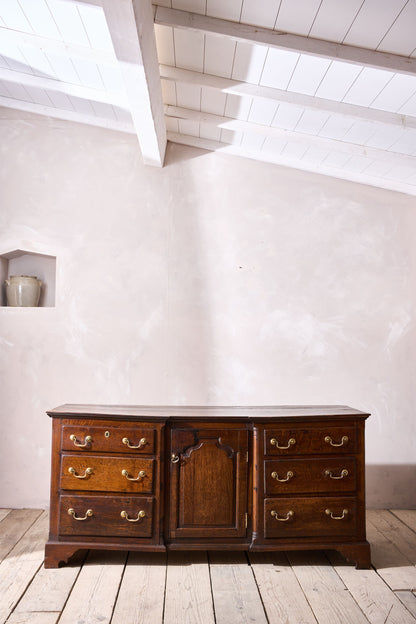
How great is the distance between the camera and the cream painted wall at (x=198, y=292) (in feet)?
13.5

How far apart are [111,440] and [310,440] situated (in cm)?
110

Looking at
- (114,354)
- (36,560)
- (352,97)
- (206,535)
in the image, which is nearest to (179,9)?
(352,97)

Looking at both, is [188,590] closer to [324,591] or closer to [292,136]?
[324,591]

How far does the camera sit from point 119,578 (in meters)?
2.78

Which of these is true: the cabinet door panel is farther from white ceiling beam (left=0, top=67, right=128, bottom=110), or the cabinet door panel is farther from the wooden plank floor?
white ceiling beam (left=0, top=67, right=128, bottom=110)

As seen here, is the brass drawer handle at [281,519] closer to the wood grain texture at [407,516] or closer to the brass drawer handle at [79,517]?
the brass drawer handle at [79,517]

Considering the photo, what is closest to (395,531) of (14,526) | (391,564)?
(391,564)

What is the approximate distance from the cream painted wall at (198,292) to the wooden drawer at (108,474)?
3.72 ft

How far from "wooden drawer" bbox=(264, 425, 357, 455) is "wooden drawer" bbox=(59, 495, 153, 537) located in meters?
0.74

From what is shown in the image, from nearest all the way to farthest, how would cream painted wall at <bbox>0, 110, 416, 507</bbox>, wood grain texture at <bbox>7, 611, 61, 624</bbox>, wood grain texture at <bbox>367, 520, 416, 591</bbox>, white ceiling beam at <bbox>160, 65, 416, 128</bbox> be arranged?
wood grain texture at <bbox>7, 611, 61, 624</bbox> → wood grain texture at <bbox>367, 520, 416, 591</bbox> → white ceiling beam at <bbox>160, 65, 416, 128</bbox> → cream painted wall at <bbox>0, 110, 416, 507</bbox>

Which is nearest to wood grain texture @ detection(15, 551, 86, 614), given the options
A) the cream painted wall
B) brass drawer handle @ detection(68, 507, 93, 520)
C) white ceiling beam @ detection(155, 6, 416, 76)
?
brass drawer handle @ detection(68, 507, 93, 520)

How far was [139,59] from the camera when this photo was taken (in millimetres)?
2645

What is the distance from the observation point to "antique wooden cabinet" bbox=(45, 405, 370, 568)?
9.63 ft

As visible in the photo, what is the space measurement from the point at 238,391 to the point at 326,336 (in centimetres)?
80
